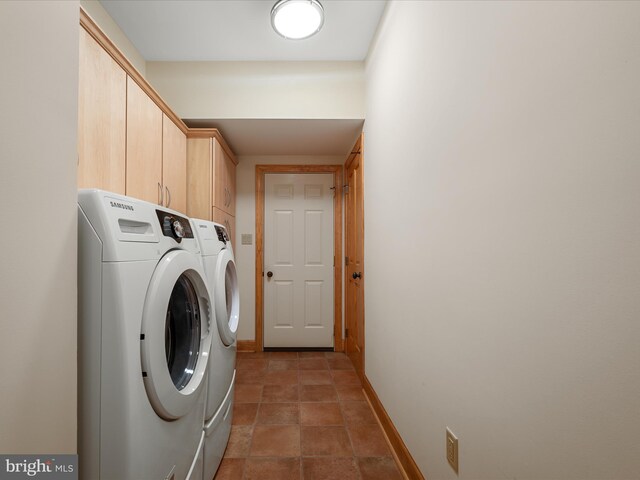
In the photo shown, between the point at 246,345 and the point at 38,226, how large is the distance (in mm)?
2734

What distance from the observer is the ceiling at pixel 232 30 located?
1.73m

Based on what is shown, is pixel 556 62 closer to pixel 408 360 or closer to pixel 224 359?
pixel 408 360

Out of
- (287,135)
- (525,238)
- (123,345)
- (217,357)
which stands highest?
(287,135)

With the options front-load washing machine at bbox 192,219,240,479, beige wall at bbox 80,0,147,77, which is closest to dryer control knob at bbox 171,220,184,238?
front-load washing machine at bbox 192,219,240,479

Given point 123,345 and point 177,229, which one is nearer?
point 123,345

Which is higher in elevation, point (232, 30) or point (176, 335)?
point (232, 30)

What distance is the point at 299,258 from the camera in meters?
3.18

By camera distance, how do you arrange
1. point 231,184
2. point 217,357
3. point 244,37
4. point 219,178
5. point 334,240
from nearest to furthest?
point 217,357
point 244,37
point 219,178
point 231,184
point 334,240

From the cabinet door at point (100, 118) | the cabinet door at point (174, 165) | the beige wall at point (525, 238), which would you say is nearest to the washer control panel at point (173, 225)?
the cabinet door at point (100, 118)

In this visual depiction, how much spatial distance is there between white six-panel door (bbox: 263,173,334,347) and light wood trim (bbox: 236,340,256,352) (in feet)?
0.82

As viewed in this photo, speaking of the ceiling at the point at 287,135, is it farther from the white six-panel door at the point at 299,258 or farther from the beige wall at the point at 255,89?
the white six-panel door at the point at 299,258

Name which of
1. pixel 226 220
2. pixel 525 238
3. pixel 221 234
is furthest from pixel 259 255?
pixel 525 238

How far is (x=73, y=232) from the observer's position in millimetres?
726

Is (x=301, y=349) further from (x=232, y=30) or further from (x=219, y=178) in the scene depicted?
(x=232, y=30)
